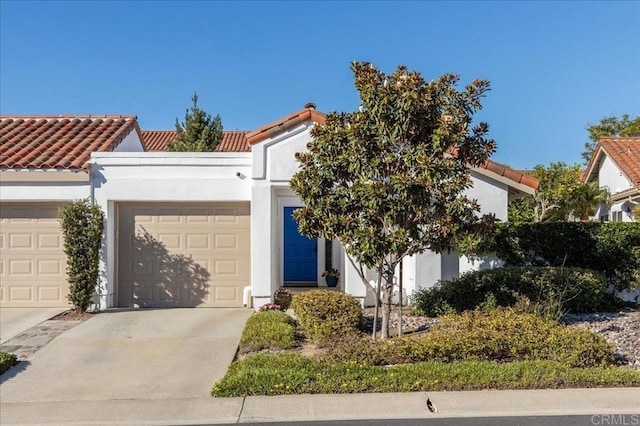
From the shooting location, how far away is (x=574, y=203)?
20891mm

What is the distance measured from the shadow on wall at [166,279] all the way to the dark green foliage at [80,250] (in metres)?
1.14

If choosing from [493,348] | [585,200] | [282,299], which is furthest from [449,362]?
[585,200]

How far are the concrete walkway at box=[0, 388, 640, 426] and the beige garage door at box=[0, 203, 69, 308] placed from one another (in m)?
5.99

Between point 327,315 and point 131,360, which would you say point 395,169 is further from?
point 131,360

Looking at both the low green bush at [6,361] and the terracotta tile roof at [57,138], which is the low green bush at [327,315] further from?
the terracotta tile roof at [57,138]

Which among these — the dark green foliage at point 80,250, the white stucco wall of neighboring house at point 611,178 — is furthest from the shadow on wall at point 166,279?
the white stucco wall of neighboring house at point 611,178

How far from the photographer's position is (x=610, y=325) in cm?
947

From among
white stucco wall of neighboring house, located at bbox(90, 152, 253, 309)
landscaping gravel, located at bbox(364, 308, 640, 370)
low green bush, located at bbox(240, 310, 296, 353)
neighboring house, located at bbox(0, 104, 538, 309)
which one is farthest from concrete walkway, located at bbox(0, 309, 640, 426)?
white stucco wall of neighboring house, located at bbox(90, 152, 253, 309)

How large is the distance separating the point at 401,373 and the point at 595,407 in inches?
84.5

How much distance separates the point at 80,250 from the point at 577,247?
10585mm

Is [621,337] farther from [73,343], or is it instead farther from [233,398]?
[73,343]

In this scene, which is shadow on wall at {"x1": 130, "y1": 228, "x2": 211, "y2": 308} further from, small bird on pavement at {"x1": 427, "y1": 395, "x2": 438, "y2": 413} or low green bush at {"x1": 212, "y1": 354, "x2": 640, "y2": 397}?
small bird on pavement at {"x1": 427, "y1": 395, "x2": 438, "y2": 413}

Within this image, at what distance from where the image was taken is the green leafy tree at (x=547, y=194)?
21031 millimetres

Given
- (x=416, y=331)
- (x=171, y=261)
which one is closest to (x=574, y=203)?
(x=416, y=331)
